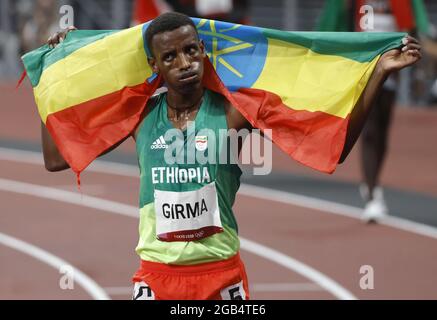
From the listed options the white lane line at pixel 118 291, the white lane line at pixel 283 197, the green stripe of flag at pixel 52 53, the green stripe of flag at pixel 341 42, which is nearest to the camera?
A: the green stripe of flag at pixel 341 42

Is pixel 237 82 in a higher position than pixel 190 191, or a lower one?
higher

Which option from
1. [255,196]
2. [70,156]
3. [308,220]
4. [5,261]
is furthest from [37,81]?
[255,196]

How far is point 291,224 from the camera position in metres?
11.7

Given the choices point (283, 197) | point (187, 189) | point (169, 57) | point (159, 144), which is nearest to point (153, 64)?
point (169, 57)

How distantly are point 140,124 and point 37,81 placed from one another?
0.63 metres

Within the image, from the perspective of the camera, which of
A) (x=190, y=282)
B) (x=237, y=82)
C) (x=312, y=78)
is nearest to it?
(x=190, y=282)

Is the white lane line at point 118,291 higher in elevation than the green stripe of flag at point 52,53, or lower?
lower

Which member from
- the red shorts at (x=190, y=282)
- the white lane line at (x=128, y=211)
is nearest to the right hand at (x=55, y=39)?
the red shorts at (x=190, y=282)

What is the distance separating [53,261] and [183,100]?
16.2ft

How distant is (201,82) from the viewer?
545 cm

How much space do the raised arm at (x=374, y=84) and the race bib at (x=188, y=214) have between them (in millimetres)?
627

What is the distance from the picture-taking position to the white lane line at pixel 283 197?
1163 cm

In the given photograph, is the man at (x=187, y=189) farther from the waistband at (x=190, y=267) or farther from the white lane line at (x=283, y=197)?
the white lane line at (x=283, y=197)

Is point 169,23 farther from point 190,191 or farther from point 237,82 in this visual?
point 190,191
